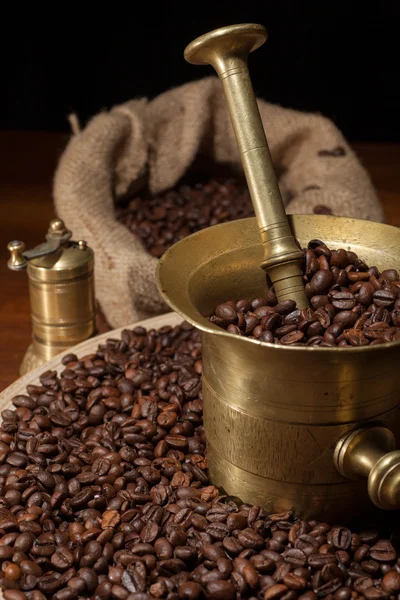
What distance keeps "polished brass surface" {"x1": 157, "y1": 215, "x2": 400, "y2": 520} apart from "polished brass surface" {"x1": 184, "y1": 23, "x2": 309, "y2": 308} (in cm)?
10

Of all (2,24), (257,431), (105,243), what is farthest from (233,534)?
(2,24)

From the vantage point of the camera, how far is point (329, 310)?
1405 millimetres

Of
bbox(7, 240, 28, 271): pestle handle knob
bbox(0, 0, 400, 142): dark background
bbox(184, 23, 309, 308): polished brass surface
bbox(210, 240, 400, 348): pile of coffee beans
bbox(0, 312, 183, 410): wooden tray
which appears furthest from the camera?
bbox(0, 0, 400, 142): dark background

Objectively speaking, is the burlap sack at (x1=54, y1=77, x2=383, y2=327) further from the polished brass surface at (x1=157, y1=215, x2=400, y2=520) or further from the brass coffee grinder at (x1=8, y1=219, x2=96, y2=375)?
the polished brass surface at (x1=157, y1=215, x2=400, y2=520)

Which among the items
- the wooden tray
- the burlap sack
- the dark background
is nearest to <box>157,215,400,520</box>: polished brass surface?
the wooden tray

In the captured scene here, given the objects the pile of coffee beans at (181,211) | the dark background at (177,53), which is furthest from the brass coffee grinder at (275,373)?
the dark background at (177,53)

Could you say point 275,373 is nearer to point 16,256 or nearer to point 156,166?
point 16,256

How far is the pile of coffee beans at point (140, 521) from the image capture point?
1.28 meters

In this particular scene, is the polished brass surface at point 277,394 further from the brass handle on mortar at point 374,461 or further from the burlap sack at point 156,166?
the burlap sack at point 156,166

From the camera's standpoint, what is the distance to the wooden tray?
5.91ft

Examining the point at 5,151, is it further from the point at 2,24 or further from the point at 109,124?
the point at 109,124

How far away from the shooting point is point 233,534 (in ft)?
4.46

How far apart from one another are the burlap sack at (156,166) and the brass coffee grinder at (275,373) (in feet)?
2.47

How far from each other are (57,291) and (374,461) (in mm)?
983
